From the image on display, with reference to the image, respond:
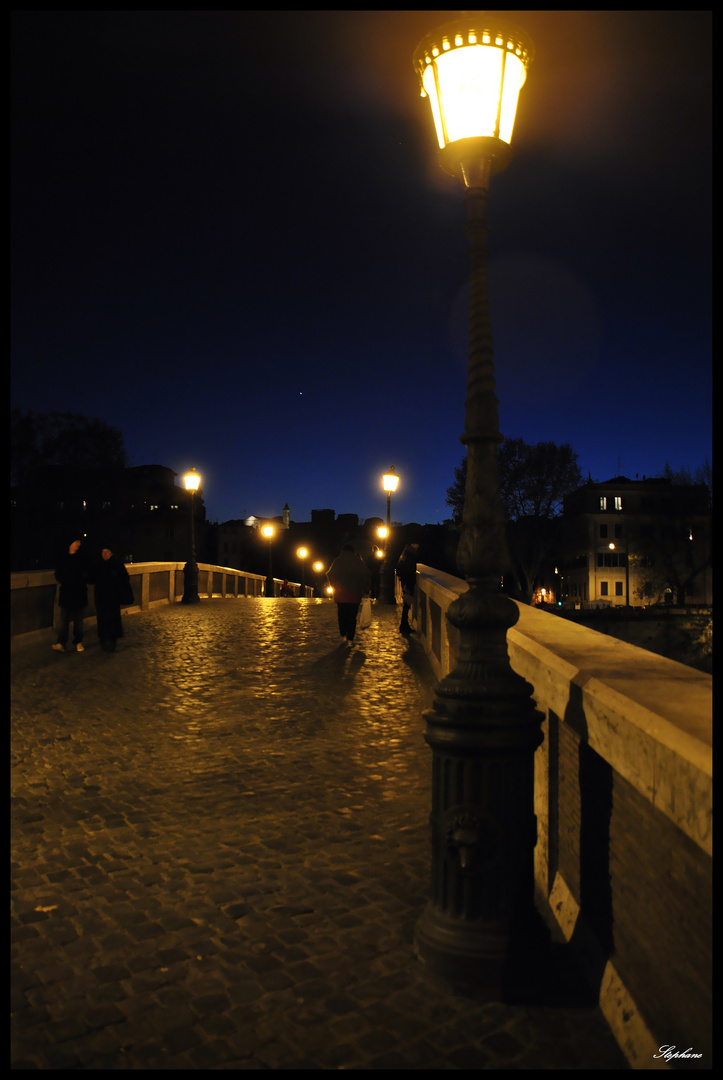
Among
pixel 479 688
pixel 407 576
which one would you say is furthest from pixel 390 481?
pixel 479 688

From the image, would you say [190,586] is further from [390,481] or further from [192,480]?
[390,481]

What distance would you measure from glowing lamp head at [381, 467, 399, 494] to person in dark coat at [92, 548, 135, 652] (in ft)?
36.7

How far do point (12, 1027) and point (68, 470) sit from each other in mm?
47797

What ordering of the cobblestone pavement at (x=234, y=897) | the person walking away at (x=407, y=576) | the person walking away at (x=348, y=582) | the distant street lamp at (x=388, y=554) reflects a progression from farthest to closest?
1. the distant street lamp at (x=388, y=554)
2. the person walking away at (x=407, y=576)
3. the person walking away at (x=348, y=582)
4. the cobblestone pavement at (x=234, y=897)

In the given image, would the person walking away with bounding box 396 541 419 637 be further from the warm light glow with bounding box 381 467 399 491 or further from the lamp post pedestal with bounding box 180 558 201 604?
the lamp post pedestal with bounding box 180 558 201 604

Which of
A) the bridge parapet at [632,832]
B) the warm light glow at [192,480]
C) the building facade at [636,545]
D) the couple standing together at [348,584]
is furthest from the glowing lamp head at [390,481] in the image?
the building facade at [636,545]

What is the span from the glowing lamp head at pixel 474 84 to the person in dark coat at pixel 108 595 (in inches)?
386

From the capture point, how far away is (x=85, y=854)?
4.54 m

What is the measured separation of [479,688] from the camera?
10.9 feet

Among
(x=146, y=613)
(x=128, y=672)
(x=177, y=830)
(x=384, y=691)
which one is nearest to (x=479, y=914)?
(x=177, y=830)

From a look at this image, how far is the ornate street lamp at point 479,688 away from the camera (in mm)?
3248

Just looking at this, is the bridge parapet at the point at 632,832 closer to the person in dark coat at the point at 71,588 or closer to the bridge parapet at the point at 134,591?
the person in dark coat at the point at 71,588

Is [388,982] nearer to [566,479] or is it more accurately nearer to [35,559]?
[35,559]
